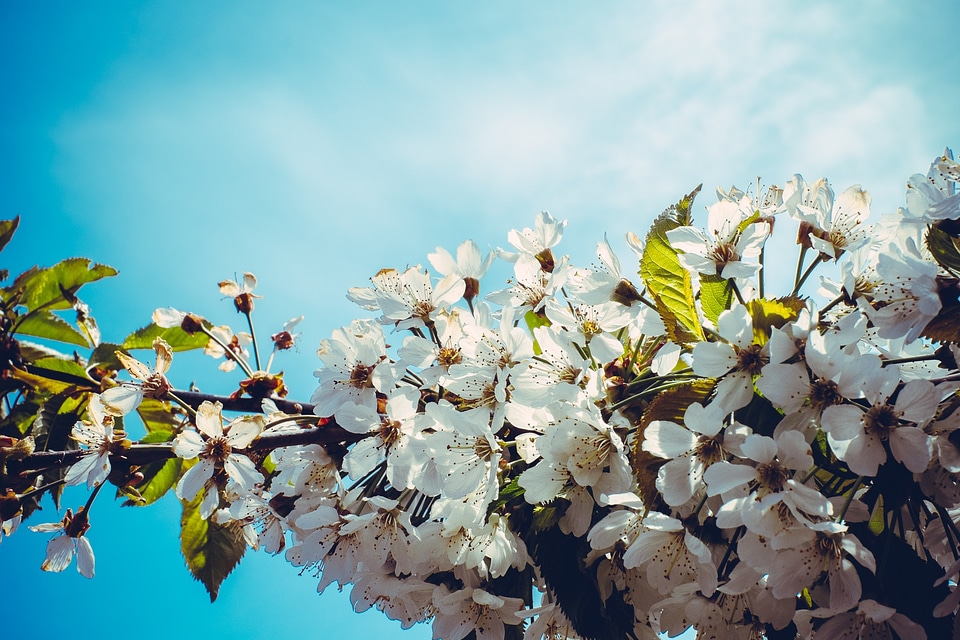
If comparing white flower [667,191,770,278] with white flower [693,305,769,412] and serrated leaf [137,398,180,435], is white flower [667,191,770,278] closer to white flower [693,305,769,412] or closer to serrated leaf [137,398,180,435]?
white flower [693,305,769,412]

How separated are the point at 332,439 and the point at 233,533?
0.65m

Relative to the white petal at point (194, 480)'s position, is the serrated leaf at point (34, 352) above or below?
above

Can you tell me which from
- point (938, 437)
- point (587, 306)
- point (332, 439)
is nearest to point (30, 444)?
point (332, 439)

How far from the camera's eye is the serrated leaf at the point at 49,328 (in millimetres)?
2023

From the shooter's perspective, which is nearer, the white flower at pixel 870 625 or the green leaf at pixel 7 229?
the white flower at pixel 870 625

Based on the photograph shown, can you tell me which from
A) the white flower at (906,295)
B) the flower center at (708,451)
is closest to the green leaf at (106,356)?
the flower center at (708,451)

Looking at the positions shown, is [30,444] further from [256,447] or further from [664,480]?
[664,480]

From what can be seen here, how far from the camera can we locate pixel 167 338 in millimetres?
1995

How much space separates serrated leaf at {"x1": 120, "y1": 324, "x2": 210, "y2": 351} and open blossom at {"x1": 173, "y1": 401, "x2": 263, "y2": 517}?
747 mm

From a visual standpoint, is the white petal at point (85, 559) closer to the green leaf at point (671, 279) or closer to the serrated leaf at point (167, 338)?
the serrated leaf at point (167, 338)

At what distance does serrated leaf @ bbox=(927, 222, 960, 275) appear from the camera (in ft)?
3.50

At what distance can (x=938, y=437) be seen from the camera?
100 centimetres

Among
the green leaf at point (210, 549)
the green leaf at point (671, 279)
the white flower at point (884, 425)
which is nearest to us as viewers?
the white flower at point (884, 425)

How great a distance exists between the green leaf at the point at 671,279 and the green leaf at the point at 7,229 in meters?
1.96
